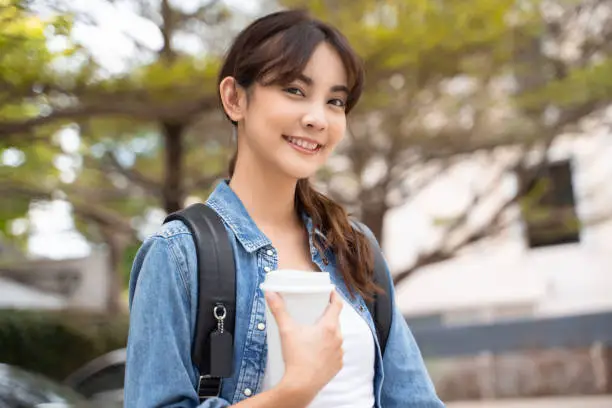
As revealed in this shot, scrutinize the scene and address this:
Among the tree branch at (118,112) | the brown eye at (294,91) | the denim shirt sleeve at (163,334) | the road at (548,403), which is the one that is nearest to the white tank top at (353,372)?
the denim shirt sleeve at (163,334)

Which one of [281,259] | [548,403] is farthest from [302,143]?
[548,403]

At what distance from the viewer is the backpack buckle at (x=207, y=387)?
1379 mm

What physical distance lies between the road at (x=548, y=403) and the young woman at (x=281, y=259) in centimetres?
1067

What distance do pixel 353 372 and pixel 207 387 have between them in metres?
0.31

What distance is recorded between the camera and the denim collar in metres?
1.57

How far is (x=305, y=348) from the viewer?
1.30 m

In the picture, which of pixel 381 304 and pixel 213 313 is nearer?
pixel 213 313

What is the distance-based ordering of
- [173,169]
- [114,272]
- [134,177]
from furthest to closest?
[114,272] → [134,177] → [173,169]

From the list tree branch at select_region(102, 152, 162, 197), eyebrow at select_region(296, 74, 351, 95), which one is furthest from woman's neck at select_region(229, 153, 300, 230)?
tree branch at select_region(102, 152, 162, 197)

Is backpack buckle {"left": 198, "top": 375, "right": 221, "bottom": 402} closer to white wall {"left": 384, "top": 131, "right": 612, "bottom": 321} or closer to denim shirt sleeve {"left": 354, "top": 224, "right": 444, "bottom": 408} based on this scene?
denim shirt sleeve {"left": 354, "top": 224, "right": 444, "bottom": 408}

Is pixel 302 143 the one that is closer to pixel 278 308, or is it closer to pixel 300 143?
pixel 300 143

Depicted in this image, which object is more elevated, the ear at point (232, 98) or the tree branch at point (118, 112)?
the tree branch at point (118, 112)

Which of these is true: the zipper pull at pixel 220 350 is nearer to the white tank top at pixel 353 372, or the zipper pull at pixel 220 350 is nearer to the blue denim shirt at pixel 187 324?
the blue denim shirt at pixel 187 324

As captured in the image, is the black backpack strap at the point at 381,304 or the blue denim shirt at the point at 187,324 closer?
the blue denim shirt at the point at 187,324
